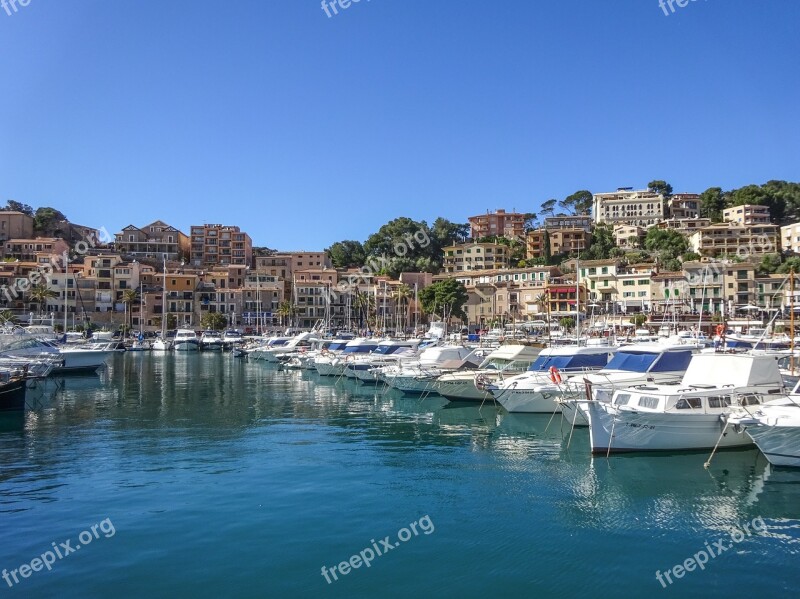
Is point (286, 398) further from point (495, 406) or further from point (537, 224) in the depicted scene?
point (537, 224)

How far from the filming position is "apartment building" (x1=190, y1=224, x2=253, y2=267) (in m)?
128

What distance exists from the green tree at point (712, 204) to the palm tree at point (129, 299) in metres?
107

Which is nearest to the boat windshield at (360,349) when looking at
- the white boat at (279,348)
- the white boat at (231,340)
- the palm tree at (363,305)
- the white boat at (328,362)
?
the white boat at (328,362)

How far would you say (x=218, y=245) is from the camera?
129 metres

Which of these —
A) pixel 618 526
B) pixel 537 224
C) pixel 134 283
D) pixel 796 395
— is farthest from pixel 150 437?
pixel 537 224

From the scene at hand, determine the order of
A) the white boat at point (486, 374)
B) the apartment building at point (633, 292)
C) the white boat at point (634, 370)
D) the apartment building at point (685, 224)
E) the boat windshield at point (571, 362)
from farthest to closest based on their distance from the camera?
1. the apartment building at point (685, 224)
2. the apartment building at point (633, 292)
3. the white boat at point (486, 374)
4. the boat windshield at point (571, 362)
5. the white boat at point (634, 370)

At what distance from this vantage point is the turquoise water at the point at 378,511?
A: 12.4 m

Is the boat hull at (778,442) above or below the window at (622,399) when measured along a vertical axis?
below

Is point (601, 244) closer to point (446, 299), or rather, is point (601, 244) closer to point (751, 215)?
point (751, 215)

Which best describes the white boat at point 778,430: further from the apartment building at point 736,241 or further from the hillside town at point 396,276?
the apartment building at point 736,241

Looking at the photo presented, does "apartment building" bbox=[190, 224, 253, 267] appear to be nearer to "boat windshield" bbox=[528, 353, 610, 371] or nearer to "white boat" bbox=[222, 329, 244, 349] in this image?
"white boat" bbox=[222, 329, 244, 349]

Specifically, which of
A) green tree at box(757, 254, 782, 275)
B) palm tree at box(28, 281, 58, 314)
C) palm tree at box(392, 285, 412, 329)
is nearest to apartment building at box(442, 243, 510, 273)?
palm tree at box(392, 285, 412, 329)

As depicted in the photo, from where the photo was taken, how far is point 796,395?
19.6 metres

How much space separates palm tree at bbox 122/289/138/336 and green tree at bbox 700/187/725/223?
107m
